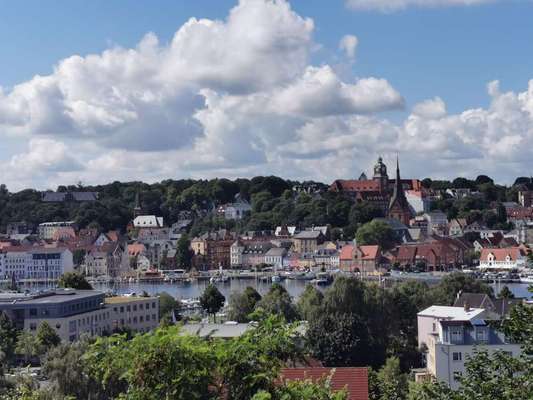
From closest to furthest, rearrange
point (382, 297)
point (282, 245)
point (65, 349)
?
point (65, 349)
point (382, 297)
point (282, 245)

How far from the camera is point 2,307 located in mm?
26625

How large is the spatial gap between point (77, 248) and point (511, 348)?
2417 inches

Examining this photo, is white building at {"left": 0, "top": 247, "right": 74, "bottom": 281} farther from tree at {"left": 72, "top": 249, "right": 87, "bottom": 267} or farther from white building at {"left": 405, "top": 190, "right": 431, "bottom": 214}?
white building at {"left": 405, "top": 190, "right": 431, "bottom": 214}

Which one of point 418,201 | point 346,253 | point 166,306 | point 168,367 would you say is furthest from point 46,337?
point 418,201

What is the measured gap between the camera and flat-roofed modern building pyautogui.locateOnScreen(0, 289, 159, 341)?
26.2 meters

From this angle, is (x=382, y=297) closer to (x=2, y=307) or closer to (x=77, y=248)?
(x=2, y=307)

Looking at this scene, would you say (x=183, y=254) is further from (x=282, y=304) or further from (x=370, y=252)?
(x=282, y=304)

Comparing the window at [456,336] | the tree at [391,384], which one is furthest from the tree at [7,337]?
the window at [456,336]

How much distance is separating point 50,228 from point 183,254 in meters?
19.1

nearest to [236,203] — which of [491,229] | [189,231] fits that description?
[189,231]

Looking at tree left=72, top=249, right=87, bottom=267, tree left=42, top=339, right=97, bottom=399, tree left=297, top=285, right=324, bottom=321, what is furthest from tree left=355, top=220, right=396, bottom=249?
tree left=42, top=339, right=97, bottom=399

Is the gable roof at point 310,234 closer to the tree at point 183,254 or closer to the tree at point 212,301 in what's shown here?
the tree at point 183,254

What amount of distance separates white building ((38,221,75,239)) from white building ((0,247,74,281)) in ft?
48.5

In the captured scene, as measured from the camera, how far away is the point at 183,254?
73688 millimetres
